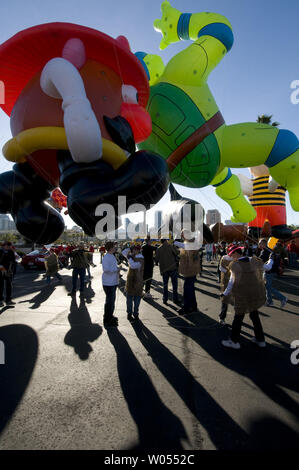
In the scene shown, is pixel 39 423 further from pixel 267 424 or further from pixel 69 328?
pixel 69 328

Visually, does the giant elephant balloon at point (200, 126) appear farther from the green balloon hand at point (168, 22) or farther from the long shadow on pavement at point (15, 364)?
the long shadow on pavement at point (15, 364)

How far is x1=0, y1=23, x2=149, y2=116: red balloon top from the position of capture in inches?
102

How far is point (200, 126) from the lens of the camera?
3420 millimetres

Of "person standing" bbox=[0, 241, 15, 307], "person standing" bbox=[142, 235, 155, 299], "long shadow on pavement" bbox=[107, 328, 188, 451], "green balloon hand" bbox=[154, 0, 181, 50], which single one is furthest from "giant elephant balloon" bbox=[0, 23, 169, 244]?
"person standing" bbox=[142, 235, 155, 299]

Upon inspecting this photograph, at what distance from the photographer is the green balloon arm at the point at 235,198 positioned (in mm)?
5066

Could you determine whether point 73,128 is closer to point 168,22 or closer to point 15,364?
point 15,364

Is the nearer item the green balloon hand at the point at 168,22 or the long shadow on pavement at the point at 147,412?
the long shadow on pavement at the point at 147,412

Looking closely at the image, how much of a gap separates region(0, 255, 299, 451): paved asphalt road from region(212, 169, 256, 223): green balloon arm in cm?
215

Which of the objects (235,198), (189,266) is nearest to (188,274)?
(189,266)

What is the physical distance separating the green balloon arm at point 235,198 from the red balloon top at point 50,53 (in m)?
2.66

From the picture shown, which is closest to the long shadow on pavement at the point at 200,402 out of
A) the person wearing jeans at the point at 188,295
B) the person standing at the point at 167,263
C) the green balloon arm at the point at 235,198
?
the person wearing jeans at the point at 188,295

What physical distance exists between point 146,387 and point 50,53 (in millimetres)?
3835

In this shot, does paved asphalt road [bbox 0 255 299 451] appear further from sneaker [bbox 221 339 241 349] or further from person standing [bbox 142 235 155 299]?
person standing [bbox 142 235 155 299]

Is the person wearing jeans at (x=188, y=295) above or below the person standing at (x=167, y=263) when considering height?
below
